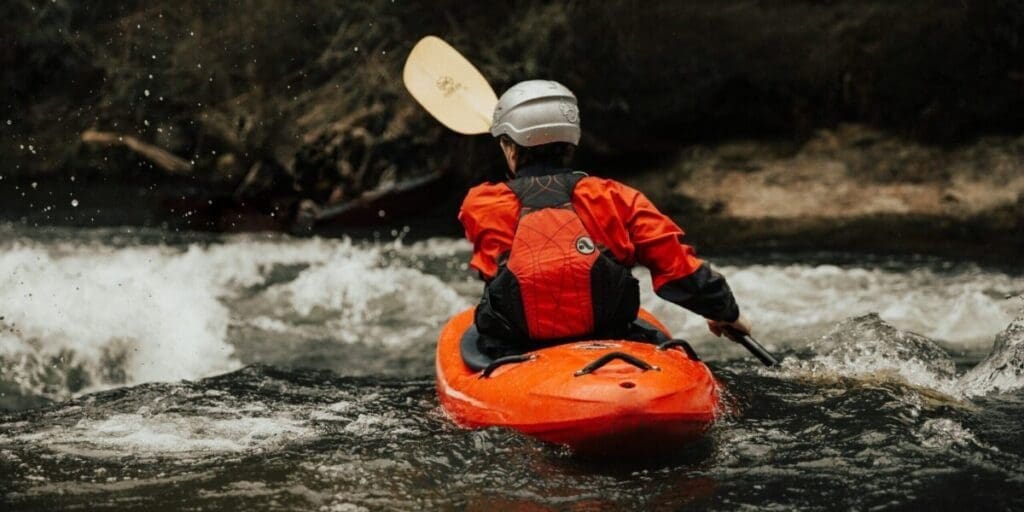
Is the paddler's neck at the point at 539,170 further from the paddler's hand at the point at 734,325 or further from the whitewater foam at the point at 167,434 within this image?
the whitewater foam at the point at 167,434

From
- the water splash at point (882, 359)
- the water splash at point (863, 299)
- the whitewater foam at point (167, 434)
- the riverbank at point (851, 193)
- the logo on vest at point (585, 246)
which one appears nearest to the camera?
the logo on vest at point (585, 246)

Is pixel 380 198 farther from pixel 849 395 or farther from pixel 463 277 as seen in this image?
pixel 849 395

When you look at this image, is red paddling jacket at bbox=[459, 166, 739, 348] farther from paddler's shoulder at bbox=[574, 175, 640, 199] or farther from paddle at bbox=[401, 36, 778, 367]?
paddle at bbox=[401, 36, 778, 367]

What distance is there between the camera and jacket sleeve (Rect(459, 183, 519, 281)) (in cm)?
339

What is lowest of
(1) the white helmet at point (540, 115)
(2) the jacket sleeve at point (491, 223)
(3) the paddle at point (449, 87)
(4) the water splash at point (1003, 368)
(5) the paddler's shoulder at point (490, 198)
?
(4) the water splash at point (1003, 368)

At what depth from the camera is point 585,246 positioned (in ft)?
10.9

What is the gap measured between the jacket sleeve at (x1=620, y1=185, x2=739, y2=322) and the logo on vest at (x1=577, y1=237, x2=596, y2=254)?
0.16 meters

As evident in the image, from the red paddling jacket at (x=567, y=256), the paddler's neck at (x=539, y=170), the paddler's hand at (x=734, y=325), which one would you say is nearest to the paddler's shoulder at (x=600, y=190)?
the red paddling jacket at (x=567, y=256)

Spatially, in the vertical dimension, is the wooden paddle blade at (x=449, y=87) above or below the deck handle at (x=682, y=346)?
above

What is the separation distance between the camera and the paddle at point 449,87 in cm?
466

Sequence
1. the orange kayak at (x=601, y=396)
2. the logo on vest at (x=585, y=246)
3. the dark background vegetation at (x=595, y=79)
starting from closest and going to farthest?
the orange kayak at (x=601, y=396), the logo on vest at (x=585, y=246), the dark background vegetation at (x=595, y=79)

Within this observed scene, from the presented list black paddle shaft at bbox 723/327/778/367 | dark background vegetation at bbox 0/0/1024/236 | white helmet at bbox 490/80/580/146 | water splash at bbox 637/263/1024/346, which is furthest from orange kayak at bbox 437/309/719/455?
dark background vegetation at bbox 0/0/1024/236

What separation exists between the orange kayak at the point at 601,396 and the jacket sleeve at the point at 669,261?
17 cm


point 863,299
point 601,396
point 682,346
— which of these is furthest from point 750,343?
point 863,299
